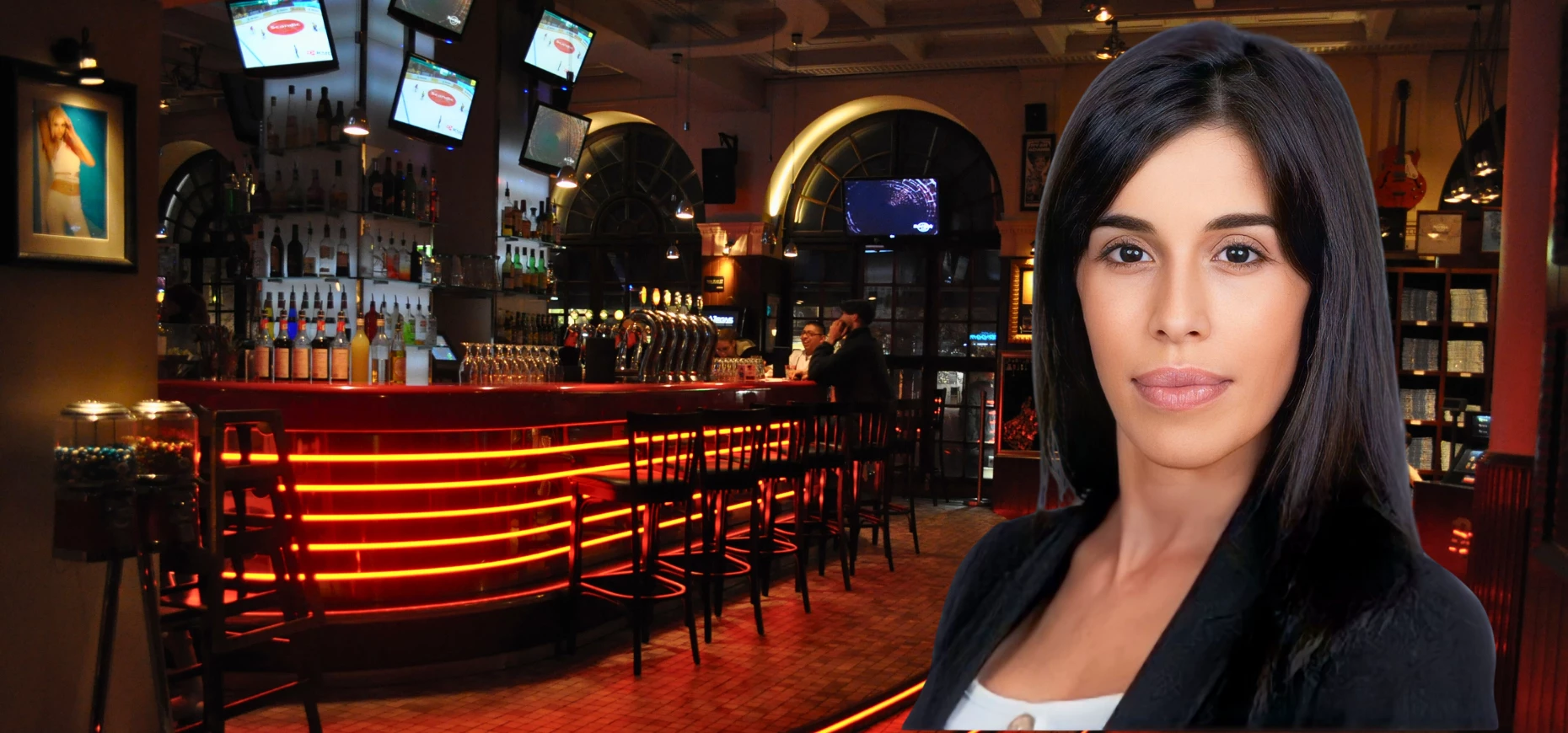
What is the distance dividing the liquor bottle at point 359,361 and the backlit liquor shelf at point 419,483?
608 millimetres

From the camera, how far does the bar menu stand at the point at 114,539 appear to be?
245 cm

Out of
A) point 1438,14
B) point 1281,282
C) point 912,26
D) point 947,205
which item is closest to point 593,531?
point 1438,14

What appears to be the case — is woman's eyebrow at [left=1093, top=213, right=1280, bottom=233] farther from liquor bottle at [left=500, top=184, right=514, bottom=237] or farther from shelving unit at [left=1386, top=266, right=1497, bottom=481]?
liquor bottle at [left=500, top=184, right=514, bottom=237]

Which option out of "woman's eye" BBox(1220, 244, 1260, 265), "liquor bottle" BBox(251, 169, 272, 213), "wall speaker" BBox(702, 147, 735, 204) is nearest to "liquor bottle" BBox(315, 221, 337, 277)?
"liquor bottle" BBox(251, 169, 272, 213)

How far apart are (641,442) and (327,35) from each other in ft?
7.23

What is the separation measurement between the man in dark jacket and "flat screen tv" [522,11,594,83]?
2011mm

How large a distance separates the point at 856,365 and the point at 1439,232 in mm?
3263

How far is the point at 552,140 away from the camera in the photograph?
6484mm

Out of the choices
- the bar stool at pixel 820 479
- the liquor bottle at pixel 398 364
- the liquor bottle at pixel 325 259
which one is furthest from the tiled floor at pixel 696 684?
the liquor bottle at pixel 325 259

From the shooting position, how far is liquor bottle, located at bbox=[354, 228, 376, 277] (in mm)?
5398

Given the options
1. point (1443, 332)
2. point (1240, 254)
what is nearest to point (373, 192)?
point (1240, 254)

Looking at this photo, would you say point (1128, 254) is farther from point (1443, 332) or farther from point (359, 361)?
point (1443, 332)

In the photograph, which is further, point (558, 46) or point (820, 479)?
point (558, 46)

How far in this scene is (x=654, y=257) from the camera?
9.63m
